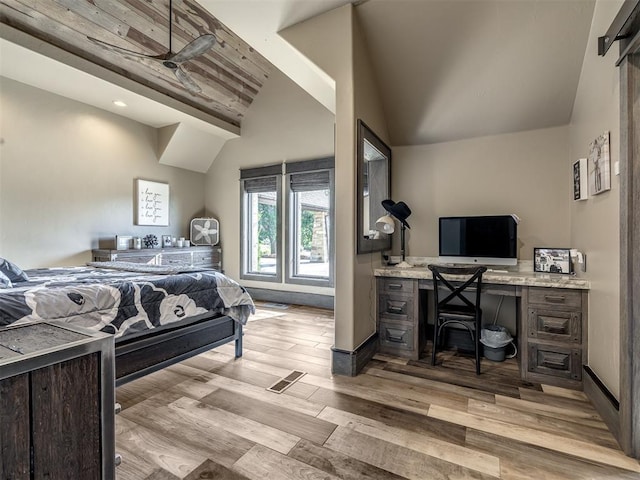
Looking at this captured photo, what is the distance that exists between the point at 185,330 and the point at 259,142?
4.01 m

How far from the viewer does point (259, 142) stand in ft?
18.4

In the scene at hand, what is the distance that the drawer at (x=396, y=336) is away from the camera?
2939 mm

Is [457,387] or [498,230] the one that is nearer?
[457,387]

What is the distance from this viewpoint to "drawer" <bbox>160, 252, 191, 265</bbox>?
5.12 m


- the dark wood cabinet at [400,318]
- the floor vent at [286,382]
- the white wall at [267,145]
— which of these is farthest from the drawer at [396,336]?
the white wall at [267,145]

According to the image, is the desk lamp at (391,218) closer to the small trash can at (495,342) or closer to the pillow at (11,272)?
the small trash can at (495,342)

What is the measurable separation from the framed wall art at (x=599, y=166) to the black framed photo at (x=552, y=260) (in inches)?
25.6

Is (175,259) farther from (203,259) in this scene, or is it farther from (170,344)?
(170,344)

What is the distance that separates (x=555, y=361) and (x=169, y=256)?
526 centimetres

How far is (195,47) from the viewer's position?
8.54 feet

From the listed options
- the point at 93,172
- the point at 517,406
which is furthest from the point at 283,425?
the point at 93,172

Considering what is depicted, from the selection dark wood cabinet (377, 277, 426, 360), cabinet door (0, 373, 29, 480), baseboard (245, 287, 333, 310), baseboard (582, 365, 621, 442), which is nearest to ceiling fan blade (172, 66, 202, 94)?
dark wood cabinet (377, 277, 426, 360)

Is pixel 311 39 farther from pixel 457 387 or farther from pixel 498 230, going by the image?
pixel 457 387

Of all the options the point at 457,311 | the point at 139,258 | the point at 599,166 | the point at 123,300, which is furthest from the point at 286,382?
the point at 139,258
